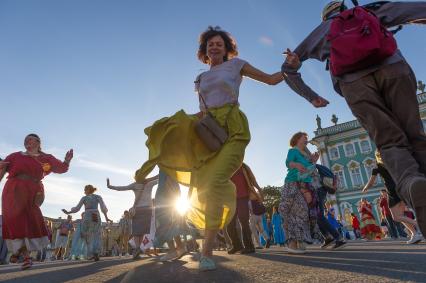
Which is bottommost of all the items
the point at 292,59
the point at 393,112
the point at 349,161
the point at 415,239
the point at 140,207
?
the point at 415,239

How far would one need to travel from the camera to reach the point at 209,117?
3162 millimetres

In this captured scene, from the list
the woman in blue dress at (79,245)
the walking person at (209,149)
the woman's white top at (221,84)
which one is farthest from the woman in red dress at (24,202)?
the woman in blue dress at (79,245)

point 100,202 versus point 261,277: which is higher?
point 100,202

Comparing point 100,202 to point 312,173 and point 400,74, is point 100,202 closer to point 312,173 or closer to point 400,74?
point 312,173

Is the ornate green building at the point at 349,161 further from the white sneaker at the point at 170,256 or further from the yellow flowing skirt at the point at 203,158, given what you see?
the yellow flowing skirt at the point at 203,158

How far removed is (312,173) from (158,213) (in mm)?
3060

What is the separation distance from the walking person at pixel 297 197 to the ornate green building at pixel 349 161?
40.9m

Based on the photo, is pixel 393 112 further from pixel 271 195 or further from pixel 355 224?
pixel 271 195

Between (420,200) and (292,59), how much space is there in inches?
58.3

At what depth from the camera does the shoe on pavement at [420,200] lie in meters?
1.77

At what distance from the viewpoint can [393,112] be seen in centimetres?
230

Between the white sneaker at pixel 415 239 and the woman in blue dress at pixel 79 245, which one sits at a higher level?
the woman in blue dress at pixel 79 245

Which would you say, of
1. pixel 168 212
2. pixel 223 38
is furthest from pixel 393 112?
pixel 168 212

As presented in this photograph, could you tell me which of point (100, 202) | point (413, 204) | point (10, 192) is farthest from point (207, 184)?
point (100, 202)
